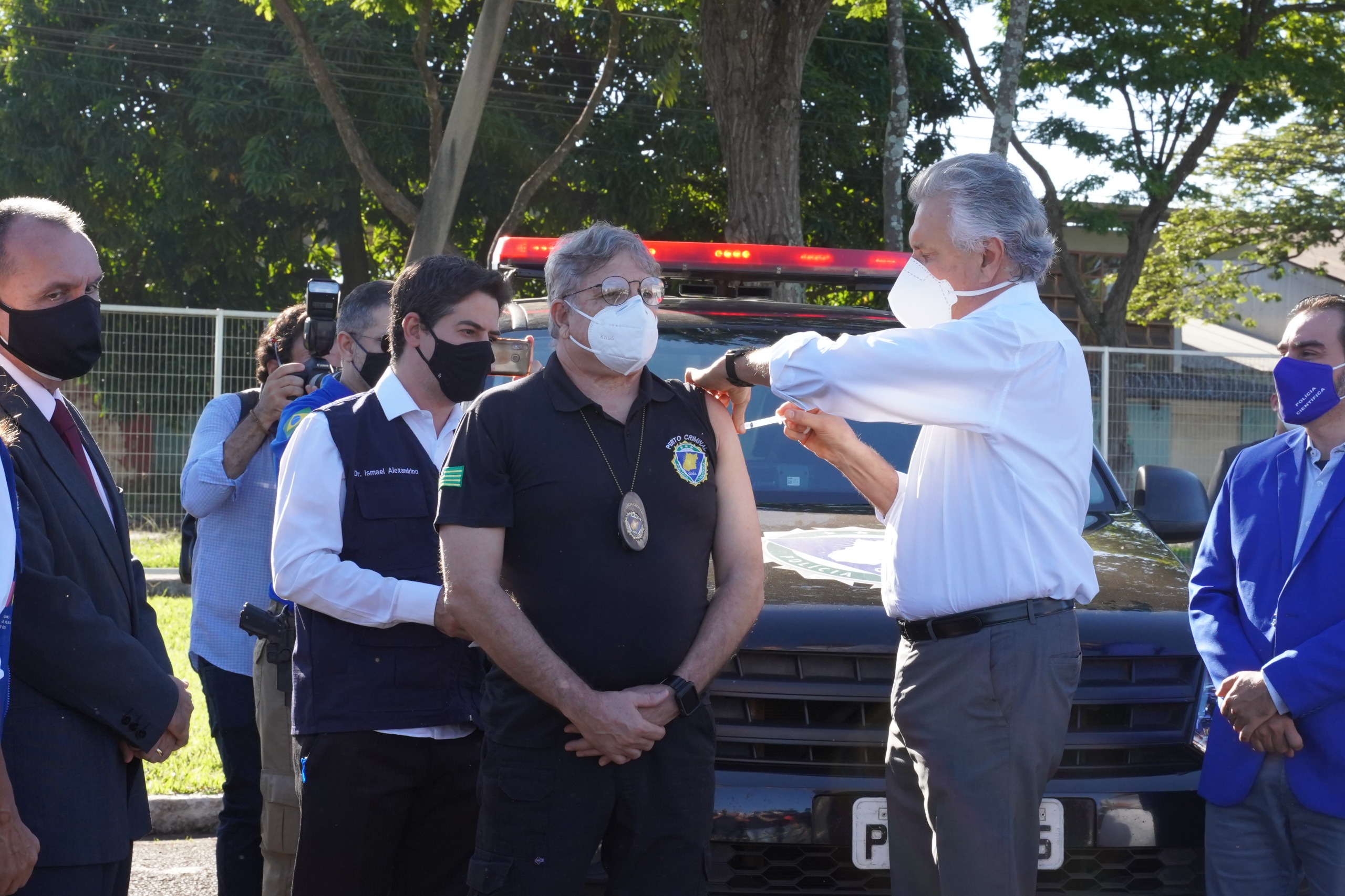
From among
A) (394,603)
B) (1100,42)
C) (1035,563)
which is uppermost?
(1100,42)

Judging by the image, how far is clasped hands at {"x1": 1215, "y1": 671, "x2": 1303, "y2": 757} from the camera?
Answer: 10.1 ft

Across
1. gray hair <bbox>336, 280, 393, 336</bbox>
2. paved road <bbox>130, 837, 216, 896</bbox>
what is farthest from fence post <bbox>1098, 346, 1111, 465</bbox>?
gray hair <bbox>336, 280, 393, 336</bbox>

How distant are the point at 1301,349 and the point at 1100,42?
17.2 m

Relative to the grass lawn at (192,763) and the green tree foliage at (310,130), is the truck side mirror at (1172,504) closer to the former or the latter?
the grass lawn at (192,763)

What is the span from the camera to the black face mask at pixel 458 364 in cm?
323

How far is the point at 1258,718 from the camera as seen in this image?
3.08 m

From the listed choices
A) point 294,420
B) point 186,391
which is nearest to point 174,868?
point 294,420

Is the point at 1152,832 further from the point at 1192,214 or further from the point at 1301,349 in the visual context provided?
the point at 1192,214

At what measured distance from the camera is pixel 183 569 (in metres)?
4.43

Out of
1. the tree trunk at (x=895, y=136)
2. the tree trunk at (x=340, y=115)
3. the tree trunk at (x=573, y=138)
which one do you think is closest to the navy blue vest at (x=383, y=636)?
the tree trunk at (x=340, y=115)

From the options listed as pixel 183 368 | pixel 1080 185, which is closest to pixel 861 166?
pixel 1080 185

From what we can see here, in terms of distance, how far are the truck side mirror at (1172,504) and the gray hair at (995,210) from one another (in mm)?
1773

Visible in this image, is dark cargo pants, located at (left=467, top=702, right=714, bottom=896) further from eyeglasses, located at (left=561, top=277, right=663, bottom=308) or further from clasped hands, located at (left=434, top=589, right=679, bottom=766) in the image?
eyeglasses, located at (left=561, top=277, right=663, bottom=308)

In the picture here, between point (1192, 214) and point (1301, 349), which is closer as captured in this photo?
point (1301, 349)
